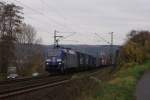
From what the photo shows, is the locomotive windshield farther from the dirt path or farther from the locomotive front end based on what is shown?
the dirt path

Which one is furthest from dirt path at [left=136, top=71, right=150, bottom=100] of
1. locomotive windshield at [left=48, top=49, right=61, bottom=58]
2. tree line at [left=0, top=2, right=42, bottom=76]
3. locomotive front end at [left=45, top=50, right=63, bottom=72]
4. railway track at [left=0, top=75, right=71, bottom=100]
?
tree line at [left=0, top=2, right=42, bottom=76]

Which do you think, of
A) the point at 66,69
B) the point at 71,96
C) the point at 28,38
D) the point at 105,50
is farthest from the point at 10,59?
the point at 105,50

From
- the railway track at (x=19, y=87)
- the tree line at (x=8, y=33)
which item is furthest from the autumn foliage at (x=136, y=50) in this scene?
the railway track at (x=19, y=87)

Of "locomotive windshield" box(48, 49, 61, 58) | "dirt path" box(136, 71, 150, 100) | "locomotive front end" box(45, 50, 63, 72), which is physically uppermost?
"locomotive windshield" box(48, 49, 61, 58)

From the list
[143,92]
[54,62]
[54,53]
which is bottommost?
[143,92]

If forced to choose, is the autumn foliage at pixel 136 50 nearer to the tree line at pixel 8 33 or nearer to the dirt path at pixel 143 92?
the tree line at pixel 8 33

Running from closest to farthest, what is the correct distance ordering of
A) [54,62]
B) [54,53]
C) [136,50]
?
[54,62], [54,53], [136,50]

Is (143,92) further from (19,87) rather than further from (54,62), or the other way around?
(54,62)

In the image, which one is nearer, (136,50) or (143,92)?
(143,92)

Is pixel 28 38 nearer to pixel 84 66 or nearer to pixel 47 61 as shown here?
pixel 84 66

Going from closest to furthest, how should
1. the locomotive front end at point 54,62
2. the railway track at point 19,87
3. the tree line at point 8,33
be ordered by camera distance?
1. the railway track at point 19,87
2. the locomotive front end at point 54,62
3. the tree line at point 8,33

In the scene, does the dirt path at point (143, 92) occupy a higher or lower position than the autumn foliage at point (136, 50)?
lower

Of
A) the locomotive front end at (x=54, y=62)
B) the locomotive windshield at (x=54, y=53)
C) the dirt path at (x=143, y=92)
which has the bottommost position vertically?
the dirt path at (x=143, y=92)

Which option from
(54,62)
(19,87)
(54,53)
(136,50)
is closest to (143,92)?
(19,87)
